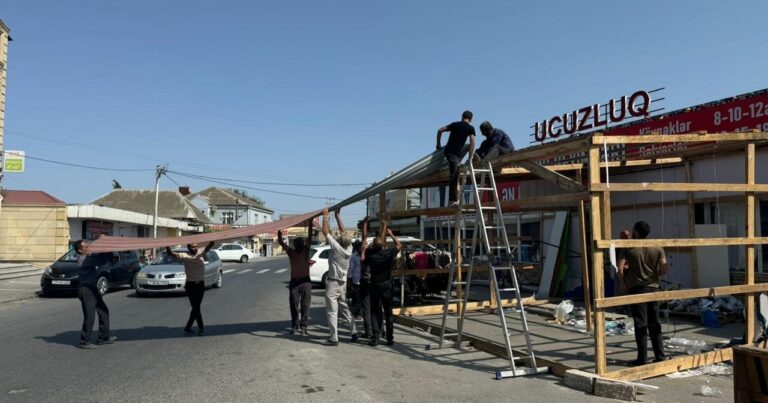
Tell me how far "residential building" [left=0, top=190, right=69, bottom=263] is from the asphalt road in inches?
734

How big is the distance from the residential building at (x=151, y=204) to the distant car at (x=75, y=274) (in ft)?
113

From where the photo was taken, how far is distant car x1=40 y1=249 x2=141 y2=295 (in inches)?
637

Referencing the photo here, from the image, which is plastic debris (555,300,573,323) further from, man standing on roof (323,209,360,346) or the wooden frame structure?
man standing on roof (323,209,360,346)

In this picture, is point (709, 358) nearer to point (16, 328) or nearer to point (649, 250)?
point (649, 250)

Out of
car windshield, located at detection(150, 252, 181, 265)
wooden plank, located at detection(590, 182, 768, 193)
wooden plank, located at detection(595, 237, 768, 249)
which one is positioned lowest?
car windshield, located at detection(150, 252, 181, 265)

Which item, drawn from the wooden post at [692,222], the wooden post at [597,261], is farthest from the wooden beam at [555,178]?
the wooden post at [692,222]

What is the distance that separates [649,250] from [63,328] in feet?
34.4

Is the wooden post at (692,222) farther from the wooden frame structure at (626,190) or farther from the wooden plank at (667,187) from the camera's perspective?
the wooden plank at (667,187)

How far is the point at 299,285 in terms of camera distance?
9523mm

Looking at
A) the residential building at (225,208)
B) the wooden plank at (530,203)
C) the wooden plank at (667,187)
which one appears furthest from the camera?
the residential building at (225,208)

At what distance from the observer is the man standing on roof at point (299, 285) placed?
9.54 metres

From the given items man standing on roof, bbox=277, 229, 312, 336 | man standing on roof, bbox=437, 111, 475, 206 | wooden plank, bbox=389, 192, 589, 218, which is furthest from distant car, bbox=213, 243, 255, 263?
man standing on roof, bbox=437, 111, 475, 206

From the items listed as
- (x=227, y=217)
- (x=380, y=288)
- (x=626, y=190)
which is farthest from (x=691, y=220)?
(x=227, y=217)

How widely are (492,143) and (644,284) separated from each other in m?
3.08
